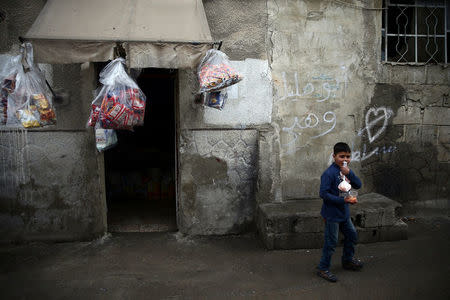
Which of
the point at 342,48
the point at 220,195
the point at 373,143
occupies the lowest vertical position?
the point at 220,195

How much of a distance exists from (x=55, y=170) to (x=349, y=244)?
3.88 m

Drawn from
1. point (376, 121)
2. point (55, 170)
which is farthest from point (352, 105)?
point (55, 170)

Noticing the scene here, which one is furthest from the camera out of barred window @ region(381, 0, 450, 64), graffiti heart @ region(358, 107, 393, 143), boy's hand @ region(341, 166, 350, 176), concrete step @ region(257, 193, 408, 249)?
barred window @ region(381, 0, 450, 64)

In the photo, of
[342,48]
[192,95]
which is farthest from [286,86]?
[192,95]

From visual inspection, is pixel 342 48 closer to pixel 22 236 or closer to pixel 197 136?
pixel 197 136

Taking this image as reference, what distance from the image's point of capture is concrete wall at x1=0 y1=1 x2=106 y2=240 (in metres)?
4.70

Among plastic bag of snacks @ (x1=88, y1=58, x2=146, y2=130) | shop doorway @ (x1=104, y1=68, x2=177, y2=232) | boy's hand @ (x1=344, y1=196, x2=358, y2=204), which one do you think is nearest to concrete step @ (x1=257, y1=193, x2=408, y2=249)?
boy's hand @ (x1=344, y1=196, x2=358, y2=204)

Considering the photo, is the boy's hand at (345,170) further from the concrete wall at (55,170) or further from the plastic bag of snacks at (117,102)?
the concrete wall at (55,170)

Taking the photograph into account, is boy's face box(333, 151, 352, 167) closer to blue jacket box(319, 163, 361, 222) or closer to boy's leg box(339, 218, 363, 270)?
blue jacket box(319, 163, 361, 222)

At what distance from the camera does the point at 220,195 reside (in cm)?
503

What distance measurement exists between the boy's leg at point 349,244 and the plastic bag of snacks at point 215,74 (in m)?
2.00

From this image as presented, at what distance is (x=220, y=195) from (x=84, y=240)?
1997 millimetres

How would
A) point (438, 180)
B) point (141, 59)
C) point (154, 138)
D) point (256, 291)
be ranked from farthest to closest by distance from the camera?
1. point (154, 138)
2. point (438, 180)
3. point (141, 59)
4. point (256, 291)

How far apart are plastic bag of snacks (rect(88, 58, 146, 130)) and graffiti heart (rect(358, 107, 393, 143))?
3.43 metres
